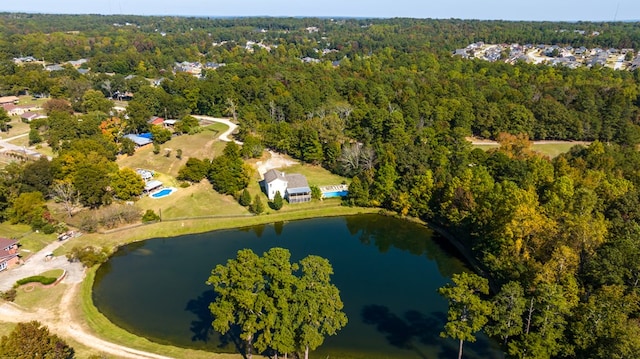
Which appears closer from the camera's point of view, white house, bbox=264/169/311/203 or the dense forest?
the dense forest

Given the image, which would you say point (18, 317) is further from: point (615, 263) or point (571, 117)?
point (571, 117)

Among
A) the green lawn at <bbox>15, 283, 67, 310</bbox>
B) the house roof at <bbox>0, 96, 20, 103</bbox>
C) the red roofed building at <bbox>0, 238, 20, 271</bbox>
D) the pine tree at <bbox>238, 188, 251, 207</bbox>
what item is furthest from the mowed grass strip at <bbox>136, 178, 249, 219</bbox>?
the house roof at <bbox>0, 96, 20, 103</bbox>

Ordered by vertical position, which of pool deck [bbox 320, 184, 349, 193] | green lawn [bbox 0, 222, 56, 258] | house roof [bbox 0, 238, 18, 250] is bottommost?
green lawn [bbox 0, 222, 56, 258]

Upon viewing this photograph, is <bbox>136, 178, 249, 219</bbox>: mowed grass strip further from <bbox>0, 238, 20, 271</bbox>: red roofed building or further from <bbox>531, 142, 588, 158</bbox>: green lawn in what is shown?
<bbox>531, 142, 588, 158</bbox>: green lawn

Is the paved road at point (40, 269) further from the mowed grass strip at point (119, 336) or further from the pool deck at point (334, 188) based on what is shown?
the pool deck at point (334, 188)

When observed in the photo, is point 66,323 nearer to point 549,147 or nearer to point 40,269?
point 40,269

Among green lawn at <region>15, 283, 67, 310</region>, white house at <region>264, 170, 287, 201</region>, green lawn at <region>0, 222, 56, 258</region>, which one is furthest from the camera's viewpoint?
white house at <region>264, 170, 287, 201</region>

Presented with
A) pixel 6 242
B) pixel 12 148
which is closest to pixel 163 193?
pixel 6 242

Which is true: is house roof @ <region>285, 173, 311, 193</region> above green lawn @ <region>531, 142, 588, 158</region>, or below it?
below
